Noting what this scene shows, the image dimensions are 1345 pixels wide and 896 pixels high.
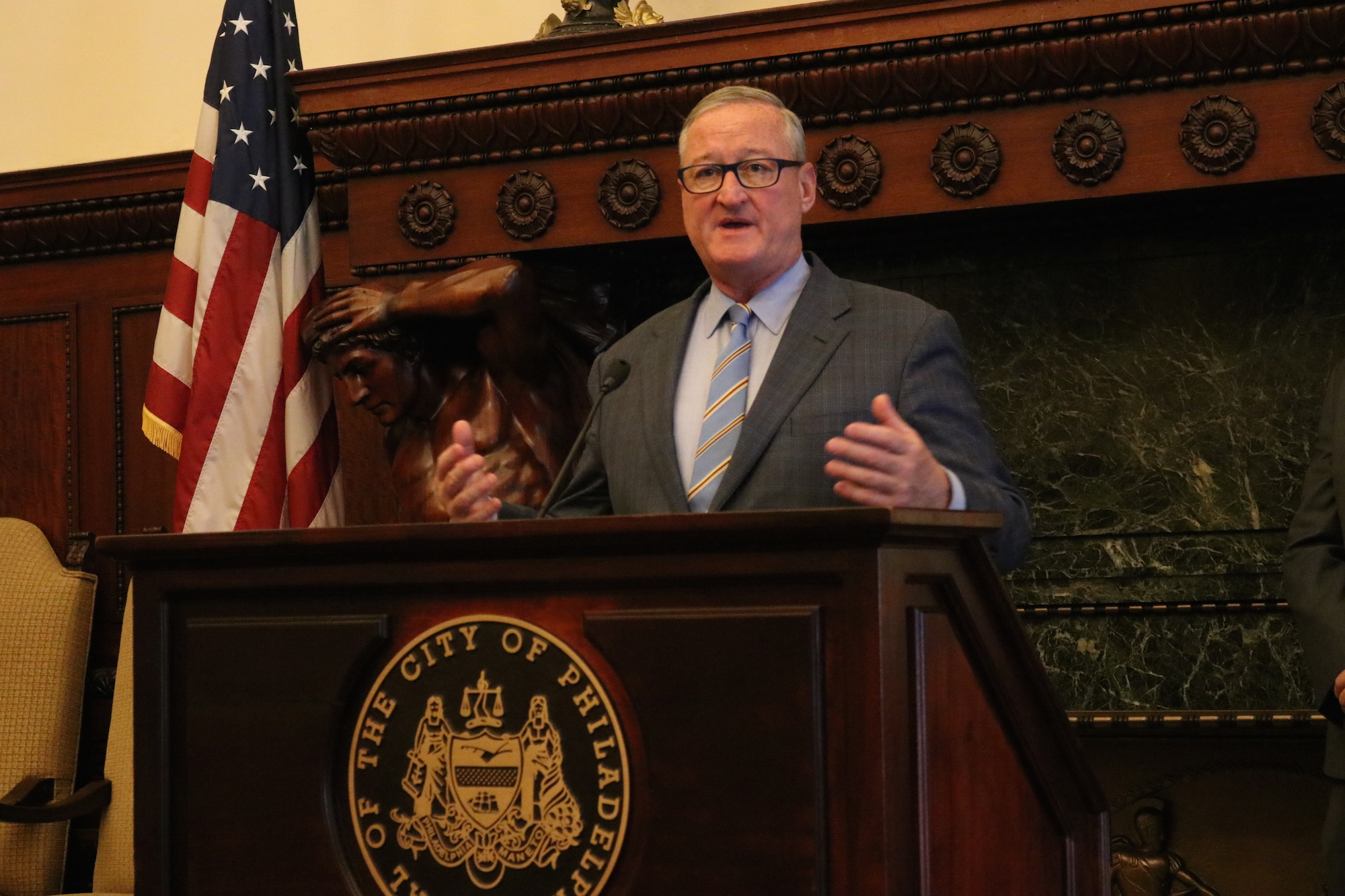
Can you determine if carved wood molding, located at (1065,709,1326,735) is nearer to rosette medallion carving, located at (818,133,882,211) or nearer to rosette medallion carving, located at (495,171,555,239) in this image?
rosette medallion carving, located at (818,133,882,211)

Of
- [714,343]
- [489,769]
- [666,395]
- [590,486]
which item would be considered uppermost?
[714,343]

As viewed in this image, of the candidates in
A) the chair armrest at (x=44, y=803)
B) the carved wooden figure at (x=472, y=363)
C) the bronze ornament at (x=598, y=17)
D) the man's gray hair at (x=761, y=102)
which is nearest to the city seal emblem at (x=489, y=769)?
the man's gray hair at (x=761, y=102)

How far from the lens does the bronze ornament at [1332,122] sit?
300 centimetres

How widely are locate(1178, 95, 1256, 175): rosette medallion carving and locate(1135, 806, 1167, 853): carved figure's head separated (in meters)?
1.36

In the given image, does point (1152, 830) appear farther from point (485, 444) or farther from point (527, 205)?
point (527, 205)

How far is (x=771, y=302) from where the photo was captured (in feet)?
8.03

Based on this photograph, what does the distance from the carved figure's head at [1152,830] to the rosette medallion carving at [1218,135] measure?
53.6 inches

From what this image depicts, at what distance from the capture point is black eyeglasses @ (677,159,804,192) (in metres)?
2.47

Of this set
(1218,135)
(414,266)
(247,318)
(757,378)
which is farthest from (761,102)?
(247,318)

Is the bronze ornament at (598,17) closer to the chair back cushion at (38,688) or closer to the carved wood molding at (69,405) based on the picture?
the carved wood molding at (69,405)

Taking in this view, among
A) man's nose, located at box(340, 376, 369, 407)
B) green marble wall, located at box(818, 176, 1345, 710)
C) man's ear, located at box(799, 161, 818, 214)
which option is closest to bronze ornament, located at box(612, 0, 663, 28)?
green marble wall, located at box(818, 176, 1345, 710)

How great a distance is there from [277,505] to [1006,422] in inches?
69.5

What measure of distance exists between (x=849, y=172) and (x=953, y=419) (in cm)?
124

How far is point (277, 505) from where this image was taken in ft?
12.8
